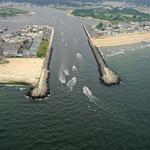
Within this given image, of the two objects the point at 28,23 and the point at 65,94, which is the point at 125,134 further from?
the point at 28,23

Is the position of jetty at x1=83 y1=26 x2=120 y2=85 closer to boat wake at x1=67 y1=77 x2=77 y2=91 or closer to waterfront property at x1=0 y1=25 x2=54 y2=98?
boat wake at x1=67 y1=77 x2=77 y2=91

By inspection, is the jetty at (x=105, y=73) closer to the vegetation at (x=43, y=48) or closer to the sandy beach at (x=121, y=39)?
the vegetation at (x=43, y=48)

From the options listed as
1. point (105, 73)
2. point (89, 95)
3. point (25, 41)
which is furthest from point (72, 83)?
point (25, 41)

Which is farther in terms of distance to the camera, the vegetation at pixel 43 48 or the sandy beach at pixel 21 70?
the vegetation at pixel 43 48

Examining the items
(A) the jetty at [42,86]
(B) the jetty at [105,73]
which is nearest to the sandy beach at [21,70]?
(A) the jetty at [42,86]

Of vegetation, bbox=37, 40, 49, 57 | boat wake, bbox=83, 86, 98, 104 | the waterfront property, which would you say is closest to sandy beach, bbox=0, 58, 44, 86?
the waterfront property
